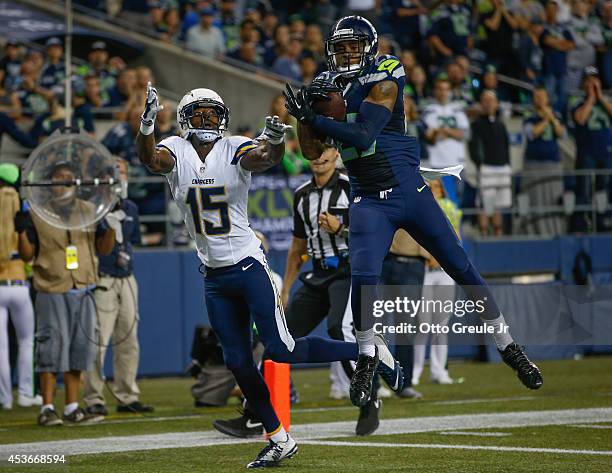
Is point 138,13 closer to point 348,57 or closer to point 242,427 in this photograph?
point 242,427

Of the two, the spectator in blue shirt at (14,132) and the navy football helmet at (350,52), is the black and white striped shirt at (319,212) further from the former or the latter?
the spectator in blue shirt at (14,132)

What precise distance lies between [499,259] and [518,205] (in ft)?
2.33

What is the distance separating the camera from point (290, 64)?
58.6 ft

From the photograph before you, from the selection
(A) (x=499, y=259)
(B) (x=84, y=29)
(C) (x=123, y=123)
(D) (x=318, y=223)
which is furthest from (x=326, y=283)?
(B) (x=84, y=29)

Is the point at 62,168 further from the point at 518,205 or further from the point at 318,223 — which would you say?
the point at 518,205

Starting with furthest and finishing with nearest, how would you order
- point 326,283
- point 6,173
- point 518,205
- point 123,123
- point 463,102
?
point 463,102 → point 518,205 → point 123,123 → point 6,173 → point 326,283

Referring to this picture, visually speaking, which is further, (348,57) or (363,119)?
(348,57)

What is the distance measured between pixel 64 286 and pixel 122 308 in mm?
1143

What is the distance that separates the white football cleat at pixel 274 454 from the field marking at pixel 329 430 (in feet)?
3.89

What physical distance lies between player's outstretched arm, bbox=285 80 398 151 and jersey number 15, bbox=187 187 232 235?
79 cm

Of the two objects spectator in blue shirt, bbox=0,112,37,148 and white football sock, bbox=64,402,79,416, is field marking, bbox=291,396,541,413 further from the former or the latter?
spectator in blue shirt, bbox=0,112,37,148

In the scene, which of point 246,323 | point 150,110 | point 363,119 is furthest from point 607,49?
point 150,110

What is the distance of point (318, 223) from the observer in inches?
403

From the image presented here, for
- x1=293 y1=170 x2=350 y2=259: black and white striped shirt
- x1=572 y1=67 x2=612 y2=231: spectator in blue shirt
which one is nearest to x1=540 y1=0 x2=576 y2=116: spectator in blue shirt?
x1=572 y1=67 x2=612 y2=231: spectator in blue shirt
